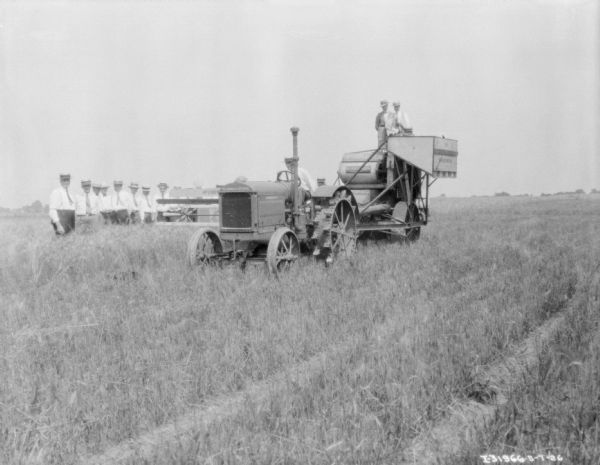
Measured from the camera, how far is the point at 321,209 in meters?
8.52

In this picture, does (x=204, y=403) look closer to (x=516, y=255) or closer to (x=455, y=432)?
(x=455, y=432)

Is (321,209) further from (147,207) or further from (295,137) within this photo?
(147,207)

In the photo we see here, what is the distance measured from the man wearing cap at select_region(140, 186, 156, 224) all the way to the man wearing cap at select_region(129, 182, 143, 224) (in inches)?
4.0

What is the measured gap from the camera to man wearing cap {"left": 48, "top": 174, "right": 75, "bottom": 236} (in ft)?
36.4

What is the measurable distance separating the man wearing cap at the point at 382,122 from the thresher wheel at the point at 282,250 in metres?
4.37

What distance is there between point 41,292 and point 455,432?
5.44 metres

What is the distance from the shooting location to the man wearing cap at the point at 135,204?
16172 mm

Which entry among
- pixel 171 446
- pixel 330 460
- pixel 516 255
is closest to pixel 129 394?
pixel 171 446

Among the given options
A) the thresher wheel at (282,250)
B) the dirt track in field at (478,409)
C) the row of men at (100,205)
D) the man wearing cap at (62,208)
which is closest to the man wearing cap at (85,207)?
the row of men at (100,205)

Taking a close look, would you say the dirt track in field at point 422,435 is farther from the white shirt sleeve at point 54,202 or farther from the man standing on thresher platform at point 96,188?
the man standing on thresher platform at point 96,188

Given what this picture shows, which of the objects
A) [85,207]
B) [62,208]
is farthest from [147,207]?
[62,208]

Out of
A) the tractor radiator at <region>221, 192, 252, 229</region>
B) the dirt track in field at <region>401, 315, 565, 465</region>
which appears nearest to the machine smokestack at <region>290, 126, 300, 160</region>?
the tractor radiator at <region>221, 192, 252, 229</region>

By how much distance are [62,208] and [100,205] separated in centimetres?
399

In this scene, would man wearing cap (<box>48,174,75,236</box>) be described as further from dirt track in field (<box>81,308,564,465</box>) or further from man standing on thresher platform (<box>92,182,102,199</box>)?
dirt track in field (<box>81,308,564,465</box>)
